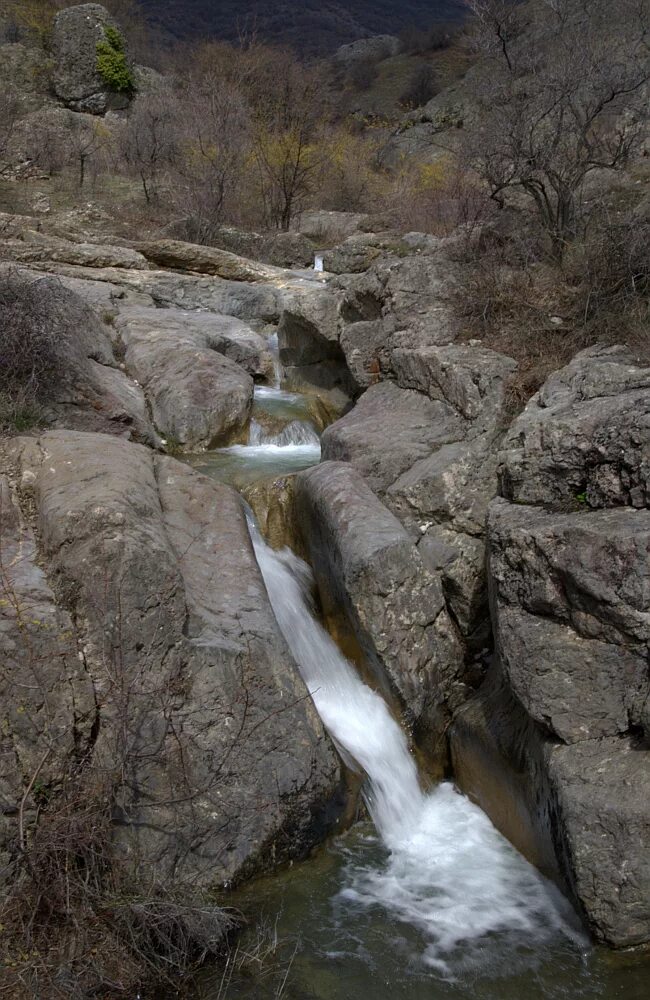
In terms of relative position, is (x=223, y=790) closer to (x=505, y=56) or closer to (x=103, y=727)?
(x=103, y=727)

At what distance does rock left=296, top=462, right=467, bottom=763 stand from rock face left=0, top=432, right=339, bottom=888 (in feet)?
2.74

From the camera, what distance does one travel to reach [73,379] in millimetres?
8125

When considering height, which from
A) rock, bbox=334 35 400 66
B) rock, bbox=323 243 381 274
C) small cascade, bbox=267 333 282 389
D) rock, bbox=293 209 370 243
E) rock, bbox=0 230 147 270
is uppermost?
rock, bbox=334 35 400 66

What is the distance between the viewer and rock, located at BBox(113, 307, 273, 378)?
10969mm

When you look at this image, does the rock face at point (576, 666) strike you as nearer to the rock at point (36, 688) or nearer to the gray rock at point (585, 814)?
the gray rock at point (585, 814)

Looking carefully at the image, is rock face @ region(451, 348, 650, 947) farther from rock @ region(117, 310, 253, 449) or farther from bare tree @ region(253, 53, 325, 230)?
bare tree @ region(253, 53, 325, 230)

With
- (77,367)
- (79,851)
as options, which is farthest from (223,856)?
(77,367)

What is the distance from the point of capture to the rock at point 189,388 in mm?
9398

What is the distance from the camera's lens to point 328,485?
7.05 m

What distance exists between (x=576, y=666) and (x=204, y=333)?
7887mm

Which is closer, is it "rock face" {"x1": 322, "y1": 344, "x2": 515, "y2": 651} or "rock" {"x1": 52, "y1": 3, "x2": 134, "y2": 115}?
"rock face" {"x1": 322, "y1": 344, "x2": 515, "y2": 651}

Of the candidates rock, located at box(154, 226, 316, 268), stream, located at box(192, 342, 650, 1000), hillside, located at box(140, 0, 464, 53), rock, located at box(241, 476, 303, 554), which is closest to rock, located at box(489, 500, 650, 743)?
stream, located at box(192, 342, 650, 1000)

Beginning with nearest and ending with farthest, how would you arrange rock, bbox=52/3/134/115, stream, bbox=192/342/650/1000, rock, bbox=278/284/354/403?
stream, bbox=192/342/650/1000 → rock, bbox=278/284/354/403 → rock, bbox=52/3/134/115

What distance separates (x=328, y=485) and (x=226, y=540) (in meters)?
1.19
